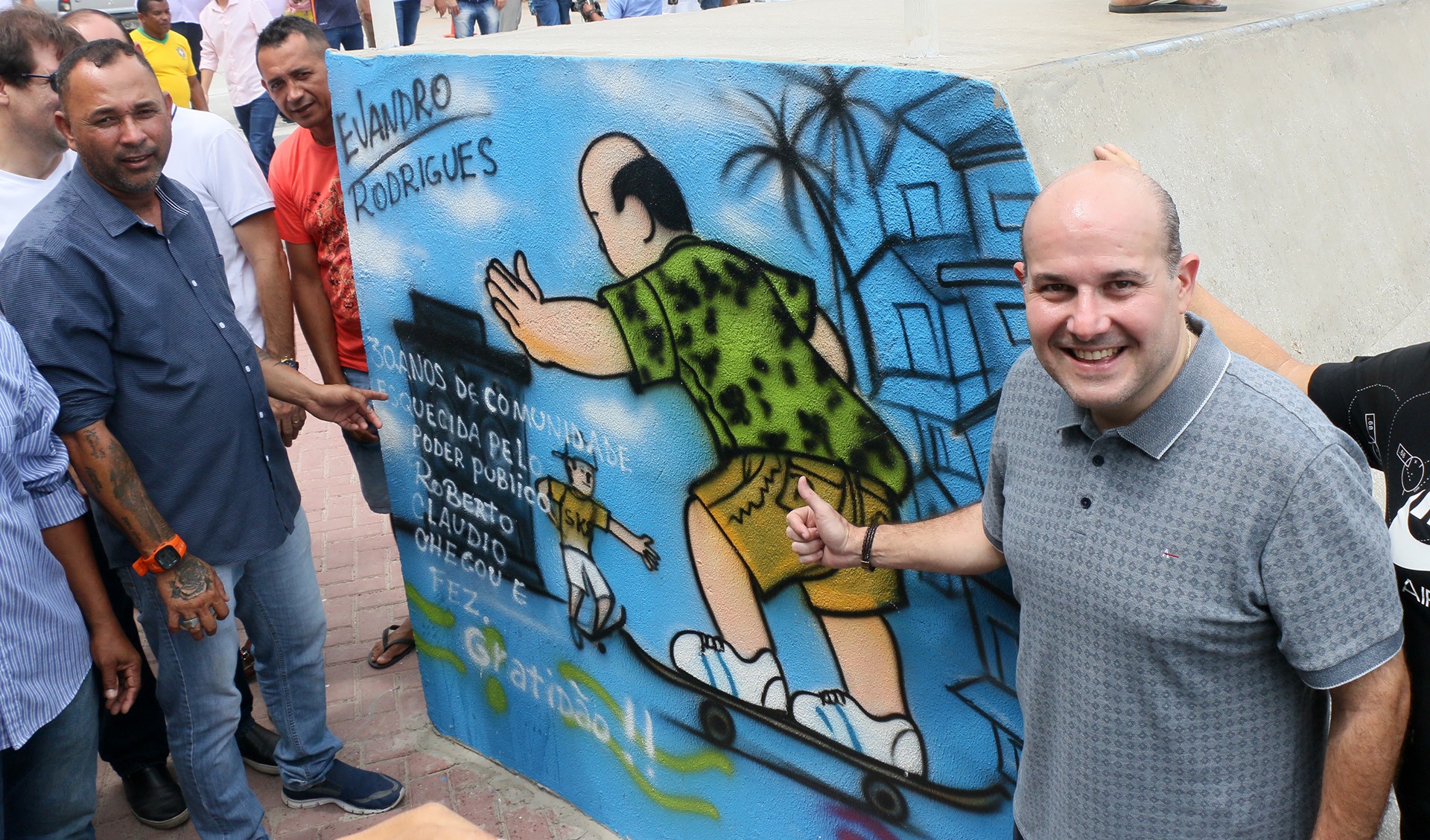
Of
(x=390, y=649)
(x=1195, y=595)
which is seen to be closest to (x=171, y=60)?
(x=390, y=649)

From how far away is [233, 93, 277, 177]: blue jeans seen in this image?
9.43 m

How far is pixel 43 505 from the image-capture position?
277 centimetres

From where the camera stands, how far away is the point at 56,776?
9.14 ft

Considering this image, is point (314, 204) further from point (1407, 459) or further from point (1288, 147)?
point (1407, 459)

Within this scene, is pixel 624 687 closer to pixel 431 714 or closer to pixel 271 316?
pixel 431 714

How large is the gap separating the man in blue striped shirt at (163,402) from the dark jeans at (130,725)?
1.73 ft

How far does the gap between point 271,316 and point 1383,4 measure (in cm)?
384

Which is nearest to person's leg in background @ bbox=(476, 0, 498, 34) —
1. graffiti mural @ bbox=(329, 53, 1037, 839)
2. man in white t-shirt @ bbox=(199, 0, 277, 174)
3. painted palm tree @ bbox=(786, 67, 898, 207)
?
man in white t-shirt @ bbox=(199, 0, 277, 174)

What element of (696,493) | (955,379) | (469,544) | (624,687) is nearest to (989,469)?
(955,379)

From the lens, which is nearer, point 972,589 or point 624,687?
point 972,589

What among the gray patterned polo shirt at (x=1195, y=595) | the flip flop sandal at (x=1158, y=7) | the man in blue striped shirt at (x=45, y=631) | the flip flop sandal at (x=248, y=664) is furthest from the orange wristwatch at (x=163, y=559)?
the flip flop sandal at (x=1158, y=7)

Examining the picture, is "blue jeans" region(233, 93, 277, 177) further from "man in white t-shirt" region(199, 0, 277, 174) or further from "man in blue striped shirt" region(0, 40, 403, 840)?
"man in blue striped shirt" region(0, 40, 403, 840)

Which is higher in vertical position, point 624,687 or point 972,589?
point 972,589

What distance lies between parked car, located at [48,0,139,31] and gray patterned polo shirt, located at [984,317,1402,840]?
13636mm
